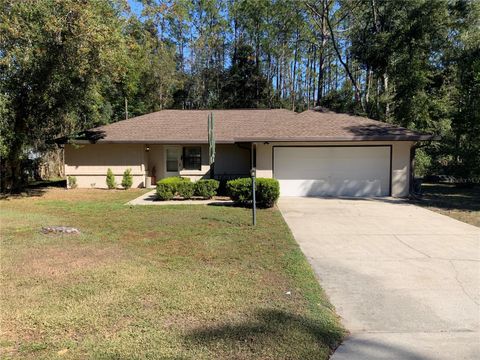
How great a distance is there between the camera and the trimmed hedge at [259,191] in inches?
446

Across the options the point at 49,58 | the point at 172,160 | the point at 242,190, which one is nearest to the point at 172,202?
the point at 242,190

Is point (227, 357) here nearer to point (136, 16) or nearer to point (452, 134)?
point (136, 16)

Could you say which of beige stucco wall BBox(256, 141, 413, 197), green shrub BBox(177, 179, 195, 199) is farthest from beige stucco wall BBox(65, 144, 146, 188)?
beige stucco wall BBox(256, 141, 413, 197)

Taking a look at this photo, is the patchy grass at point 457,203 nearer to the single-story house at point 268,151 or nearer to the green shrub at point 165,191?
the single-story house at point 268,151

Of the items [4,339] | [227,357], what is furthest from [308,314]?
[4,339]

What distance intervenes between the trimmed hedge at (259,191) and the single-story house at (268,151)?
2594 mm

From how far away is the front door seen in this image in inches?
722

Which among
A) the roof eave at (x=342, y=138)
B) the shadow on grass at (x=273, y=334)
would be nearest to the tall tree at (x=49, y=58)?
the roof eave at (x=342, y=138)

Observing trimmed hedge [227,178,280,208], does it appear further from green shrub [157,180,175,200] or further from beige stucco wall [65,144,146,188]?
beige stucco wall [65,144,146,188]

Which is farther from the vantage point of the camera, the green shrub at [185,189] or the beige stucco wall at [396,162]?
the beige stucco wall at [396,162]

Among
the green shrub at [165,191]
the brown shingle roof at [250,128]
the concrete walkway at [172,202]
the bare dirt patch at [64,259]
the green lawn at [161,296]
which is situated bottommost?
the green lawn at [161,296]

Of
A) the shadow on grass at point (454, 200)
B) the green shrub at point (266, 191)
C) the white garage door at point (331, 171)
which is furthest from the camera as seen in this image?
the white garage door at point (331, 171)

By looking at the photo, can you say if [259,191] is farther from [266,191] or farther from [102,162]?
[102,162]

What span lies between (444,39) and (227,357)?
2450cm
